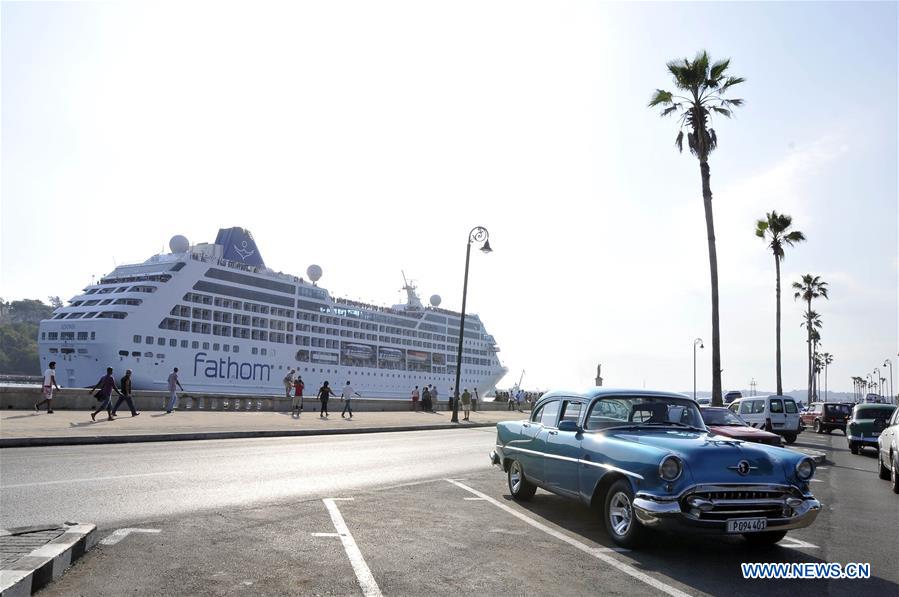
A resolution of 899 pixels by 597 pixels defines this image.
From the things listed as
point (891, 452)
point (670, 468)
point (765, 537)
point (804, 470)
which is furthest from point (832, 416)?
point (670, 468)

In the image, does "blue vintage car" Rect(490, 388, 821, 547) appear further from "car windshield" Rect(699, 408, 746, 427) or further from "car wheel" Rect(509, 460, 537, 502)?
"car windshield" Rect(699, 408, 746, 427)

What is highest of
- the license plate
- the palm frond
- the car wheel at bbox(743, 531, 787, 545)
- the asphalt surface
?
the palm frond

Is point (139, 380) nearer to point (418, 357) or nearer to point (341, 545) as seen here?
point (418, 357)

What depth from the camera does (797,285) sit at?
2329 inches

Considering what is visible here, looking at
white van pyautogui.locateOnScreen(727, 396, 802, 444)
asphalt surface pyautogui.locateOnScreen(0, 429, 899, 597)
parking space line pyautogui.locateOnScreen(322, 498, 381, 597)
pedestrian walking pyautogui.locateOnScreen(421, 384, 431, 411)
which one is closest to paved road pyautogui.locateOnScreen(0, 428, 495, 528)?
asphalt surface pyautogui.locateOnScreen(0, 429, 899, 597)

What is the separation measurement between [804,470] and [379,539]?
3844 millimetres

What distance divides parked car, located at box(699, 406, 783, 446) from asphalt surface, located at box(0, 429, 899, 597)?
6.56 feet

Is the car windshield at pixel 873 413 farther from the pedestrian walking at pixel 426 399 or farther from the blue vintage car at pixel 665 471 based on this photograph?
the pedestrian walking at pixel 426 399

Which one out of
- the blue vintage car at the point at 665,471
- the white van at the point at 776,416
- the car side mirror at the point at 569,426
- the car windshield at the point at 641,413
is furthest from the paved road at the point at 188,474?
the white van at the point at 776,416

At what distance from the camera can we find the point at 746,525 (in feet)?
17.8

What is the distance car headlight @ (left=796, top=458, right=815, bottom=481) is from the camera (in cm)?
575

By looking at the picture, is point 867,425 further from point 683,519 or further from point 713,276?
point 683,519

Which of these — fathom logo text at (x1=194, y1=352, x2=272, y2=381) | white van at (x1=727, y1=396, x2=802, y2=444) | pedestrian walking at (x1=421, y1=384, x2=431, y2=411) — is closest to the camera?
white van at (x1=727, y1=396, x2=802, y2=444)

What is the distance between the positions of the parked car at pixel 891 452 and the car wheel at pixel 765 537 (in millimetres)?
6077
